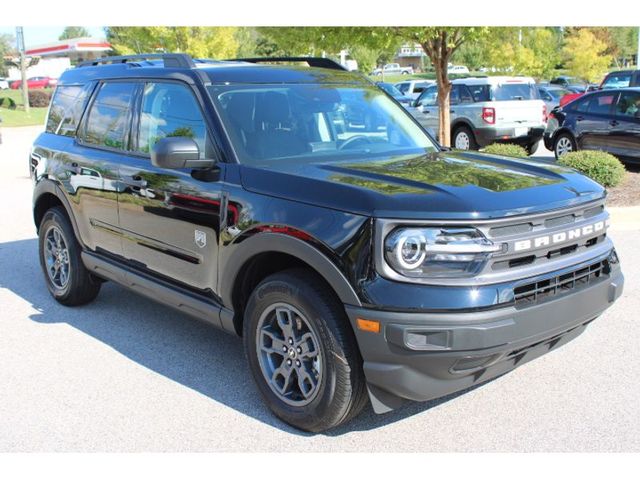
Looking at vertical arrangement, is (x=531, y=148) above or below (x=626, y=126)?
below

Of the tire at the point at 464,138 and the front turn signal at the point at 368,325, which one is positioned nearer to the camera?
the front turn signal at the point at 368,325

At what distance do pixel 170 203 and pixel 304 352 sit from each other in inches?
54.8

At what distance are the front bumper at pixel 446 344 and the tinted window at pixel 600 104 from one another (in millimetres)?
11196

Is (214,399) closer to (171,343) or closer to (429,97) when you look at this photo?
(171,343)

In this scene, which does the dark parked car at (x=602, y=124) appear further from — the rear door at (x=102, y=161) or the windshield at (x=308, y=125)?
the rear door at (x=102, y=161)

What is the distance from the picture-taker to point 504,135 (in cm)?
1593

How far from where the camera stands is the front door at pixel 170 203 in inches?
168

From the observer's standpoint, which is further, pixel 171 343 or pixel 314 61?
pixel 314 61

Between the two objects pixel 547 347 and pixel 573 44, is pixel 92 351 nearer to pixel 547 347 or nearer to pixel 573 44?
pixel 547 347

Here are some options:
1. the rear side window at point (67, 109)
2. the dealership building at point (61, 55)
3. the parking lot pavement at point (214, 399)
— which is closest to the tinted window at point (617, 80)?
the parking lot pavement at point (214, 399)

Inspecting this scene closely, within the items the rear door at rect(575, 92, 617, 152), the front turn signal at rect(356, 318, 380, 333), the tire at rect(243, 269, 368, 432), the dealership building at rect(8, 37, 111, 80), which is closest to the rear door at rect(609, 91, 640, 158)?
the rear door at rect(575, 92, 617, 152)

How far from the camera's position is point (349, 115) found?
4.78 meters

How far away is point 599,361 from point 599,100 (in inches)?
407

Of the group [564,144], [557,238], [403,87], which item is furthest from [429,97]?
[557,238]
